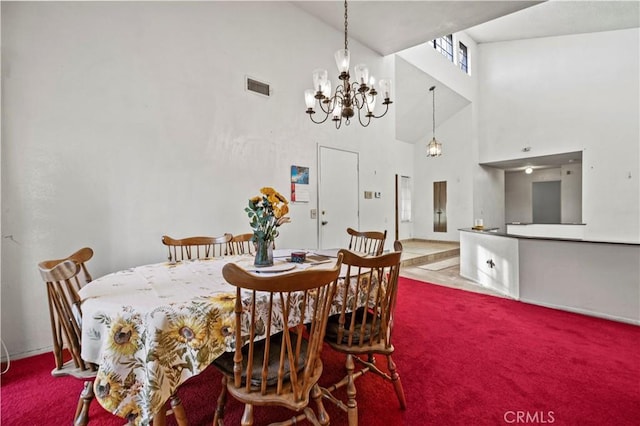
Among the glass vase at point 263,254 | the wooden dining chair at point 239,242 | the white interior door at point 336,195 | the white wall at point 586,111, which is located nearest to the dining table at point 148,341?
the glass vase at point 263,254

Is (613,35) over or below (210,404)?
over

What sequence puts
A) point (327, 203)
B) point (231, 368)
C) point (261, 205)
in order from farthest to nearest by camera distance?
point (327, 203), point (261, 205), point (231, 368)

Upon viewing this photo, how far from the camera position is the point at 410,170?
905cm

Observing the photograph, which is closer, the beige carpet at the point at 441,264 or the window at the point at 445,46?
the beige carpet at the point at 441,264

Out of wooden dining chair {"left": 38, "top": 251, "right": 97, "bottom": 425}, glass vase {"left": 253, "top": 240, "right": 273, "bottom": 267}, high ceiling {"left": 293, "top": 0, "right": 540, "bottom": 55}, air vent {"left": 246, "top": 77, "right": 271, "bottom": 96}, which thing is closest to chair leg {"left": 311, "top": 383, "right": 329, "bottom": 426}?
glass vase {"left": 253, "top": 240, "right": 273, "bottom": 267}

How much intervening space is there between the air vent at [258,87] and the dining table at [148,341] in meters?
2.79

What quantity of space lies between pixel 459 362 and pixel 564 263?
2103 millimetres

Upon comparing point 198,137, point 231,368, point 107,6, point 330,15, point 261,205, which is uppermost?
point 330,15

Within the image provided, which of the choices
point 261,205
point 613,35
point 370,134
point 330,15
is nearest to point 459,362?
point 261,205

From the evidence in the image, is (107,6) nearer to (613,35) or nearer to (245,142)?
(245,142)

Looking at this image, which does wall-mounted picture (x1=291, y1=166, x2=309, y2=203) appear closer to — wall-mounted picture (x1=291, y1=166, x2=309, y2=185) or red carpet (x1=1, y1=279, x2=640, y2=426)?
wall-mounted picture (x1=291, y1=166, x2=309, y2=185)

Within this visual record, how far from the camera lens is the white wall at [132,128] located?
2170 mm

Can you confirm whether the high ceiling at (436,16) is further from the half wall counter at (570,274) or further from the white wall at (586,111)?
the half wall counter at (570,274)

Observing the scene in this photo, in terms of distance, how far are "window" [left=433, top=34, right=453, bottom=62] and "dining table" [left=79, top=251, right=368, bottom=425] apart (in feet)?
25.7
